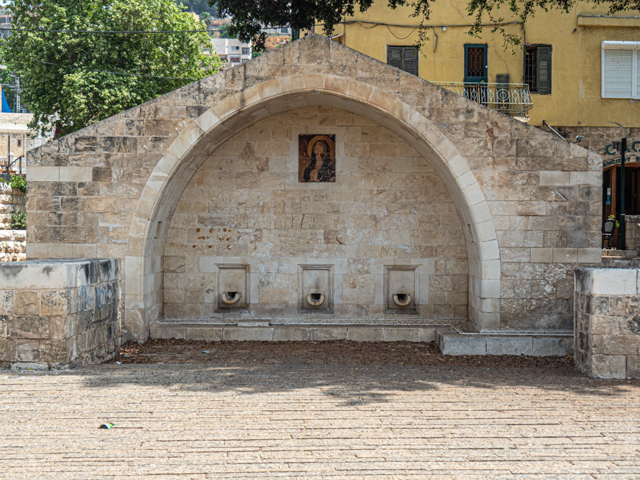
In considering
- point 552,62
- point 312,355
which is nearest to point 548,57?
point 552,62

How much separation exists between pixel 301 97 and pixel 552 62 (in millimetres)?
11847

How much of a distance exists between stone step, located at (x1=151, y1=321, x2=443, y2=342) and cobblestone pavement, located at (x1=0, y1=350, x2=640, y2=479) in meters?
2.43

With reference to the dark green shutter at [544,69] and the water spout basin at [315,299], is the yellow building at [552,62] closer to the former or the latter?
the dark green shutter at [544,69]

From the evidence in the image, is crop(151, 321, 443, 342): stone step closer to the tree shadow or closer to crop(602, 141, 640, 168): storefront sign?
the tree shadow

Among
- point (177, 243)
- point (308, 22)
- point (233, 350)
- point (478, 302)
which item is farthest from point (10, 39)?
point (478, 302)

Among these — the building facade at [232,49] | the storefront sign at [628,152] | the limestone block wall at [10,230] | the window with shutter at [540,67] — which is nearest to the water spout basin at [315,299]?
the limestone block wall at [10,230]

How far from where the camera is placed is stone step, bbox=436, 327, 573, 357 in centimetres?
930

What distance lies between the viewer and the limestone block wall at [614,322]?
7336 mm

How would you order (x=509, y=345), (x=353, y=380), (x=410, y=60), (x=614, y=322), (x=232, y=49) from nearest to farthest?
(x=353, y=380), (x=614, y=322), (x=509, y=345), (x=410, y=60), (x=232, y=49)

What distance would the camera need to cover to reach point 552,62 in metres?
19.2

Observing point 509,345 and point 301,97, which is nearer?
point 509,345

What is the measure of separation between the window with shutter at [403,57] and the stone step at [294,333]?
11.1 meters

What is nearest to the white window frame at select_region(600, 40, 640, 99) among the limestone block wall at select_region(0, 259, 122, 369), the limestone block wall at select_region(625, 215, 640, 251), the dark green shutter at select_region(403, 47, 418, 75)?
the limestone block wall at select_region(625, 215, 640, 251)

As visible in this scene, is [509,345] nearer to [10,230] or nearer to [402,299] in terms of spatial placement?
[402,299]
